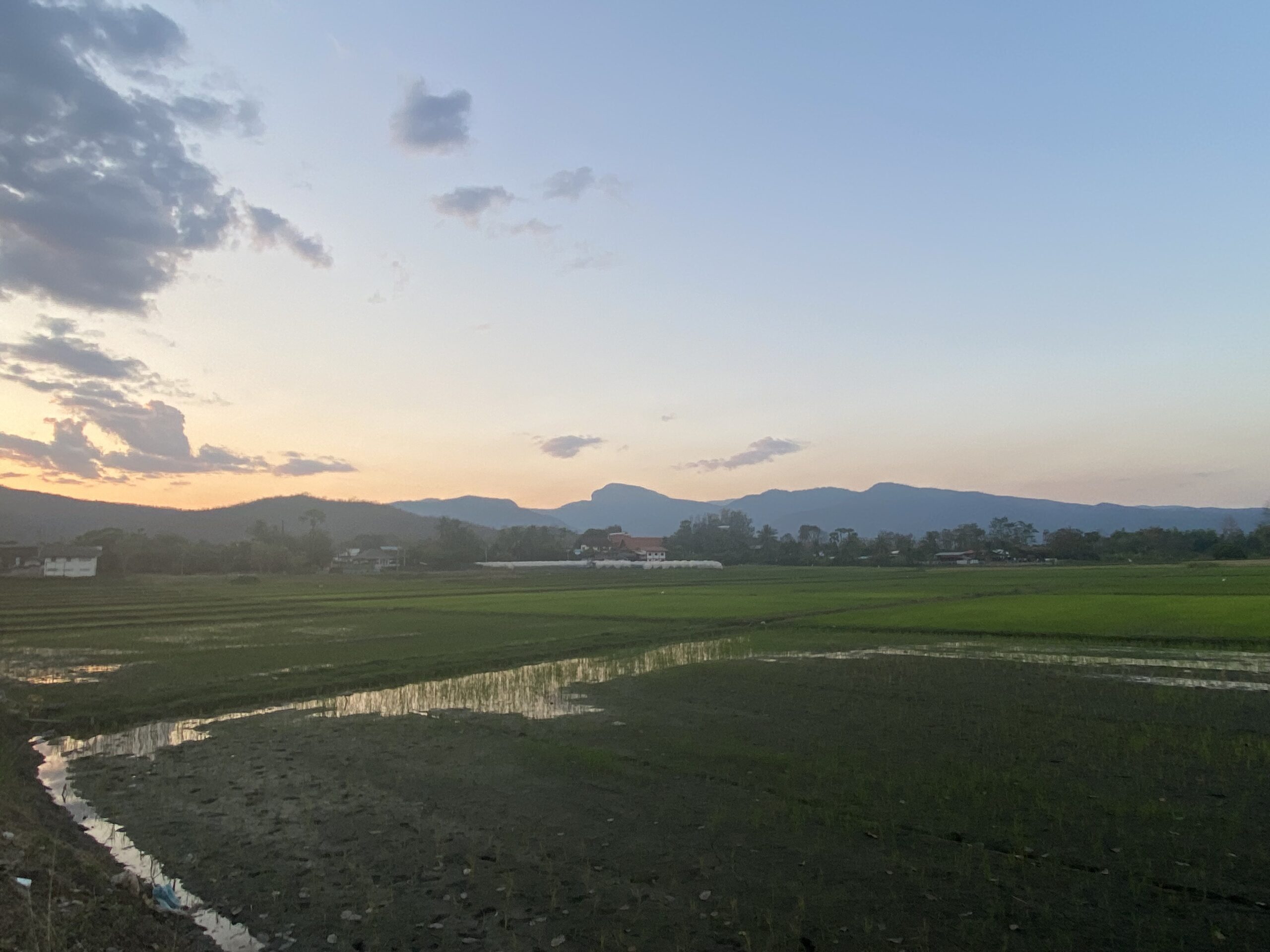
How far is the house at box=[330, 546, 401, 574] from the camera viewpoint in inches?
4144

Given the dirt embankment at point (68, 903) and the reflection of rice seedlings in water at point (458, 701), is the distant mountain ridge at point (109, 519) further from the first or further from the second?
the dirt embankment at point (68, 903)

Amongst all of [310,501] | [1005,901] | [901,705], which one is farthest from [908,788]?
[310,501]

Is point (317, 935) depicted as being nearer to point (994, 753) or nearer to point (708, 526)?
point (994, 753)

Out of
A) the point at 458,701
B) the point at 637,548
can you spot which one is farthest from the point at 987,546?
the point at 458,701

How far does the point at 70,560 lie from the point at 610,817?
3557 inches

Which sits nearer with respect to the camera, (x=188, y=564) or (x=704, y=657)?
(x=704, y=657)

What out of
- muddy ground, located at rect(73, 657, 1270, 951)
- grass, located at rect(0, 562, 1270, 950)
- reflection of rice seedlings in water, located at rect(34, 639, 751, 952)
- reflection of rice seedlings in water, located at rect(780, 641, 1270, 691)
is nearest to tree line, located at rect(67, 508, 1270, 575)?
grass, located at rect(0, 562, 1270, 950)

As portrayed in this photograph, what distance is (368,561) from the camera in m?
116

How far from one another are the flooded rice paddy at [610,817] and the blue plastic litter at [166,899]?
0.55 feet

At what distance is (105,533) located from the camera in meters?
97.7

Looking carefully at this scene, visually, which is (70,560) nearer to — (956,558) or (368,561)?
(368,561)

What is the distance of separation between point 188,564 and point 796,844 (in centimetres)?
9432

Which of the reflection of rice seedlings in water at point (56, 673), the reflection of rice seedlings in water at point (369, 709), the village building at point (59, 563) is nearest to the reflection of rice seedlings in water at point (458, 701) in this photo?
the reflection of rice seedlings in water at point (369, 709)

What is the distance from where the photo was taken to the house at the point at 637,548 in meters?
131
